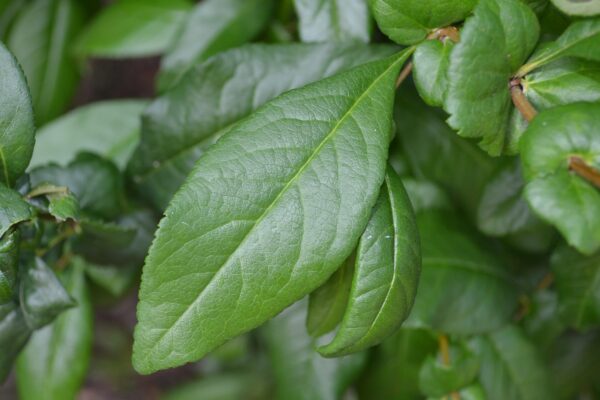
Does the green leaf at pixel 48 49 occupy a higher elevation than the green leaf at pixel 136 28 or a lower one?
lower

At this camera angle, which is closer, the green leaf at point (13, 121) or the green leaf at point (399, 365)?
the green leaf at point (13, 121)

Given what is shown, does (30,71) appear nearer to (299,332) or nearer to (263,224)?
(299,332)

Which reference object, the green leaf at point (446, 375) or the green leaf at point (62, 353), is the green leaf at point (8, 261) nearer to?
the green leaf at point (62, 353)

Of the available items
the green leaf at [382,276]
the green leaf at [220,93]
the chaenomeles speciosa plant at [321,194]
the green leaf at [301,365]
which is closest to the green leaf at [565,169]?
the chaenomeles speciosa plant at [321,194]

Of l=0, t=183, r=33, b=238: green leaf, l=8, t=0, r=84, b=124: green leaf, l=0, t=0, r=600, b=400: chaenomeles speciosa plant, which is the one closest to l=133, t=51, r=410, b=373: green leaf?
l=0, t=0, r=600, b=400: chaenomeles speciosa plant


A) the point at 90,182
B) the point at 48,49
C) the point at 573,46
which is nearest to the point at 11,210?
the point at 90,182

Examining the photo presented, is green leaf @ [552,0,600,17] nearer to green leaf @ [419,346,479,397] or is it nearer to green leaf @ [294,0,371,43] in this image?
green leaf @ [294,0,371,43]

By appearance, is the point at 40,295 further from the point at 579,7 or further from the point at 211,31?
the point at 579,7
